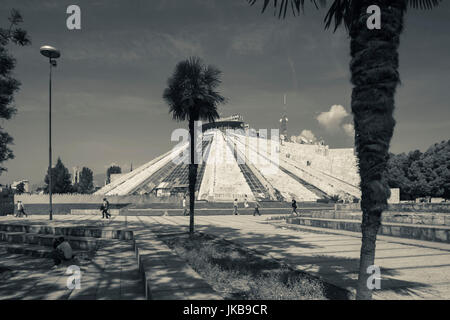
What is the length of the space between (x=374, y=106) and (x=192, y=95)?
31.0 feet

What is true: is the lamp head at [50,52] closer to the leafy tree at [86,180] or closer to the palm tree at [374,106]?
the palm tree at [374,106]

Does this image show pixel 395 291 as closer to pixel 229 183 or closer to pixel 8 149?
pixel 8 149

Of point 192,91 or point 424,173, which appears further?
point 424,173

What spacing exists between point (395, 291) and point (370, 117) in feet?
13.6

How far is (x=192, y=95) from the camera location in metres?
13.1

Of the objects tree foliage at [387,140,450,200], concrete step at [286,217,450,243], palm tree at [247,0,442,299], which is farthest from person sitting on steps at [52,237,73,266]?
tree foliage at [387,140,450,200]

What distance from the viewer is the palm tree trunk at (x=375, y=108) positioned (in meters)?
4.52

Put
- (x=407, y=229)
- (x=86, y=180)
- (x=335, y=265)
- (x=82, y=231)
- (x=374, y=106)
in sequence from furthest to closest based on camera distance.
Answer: (x=86, y=180) → (x=82, y=231) → (x=407, y=229) → (x=335, y=265) → (x=374, y=106)

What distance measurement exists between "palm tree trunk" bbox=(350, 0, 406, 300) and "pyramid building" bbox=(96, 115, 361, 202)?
31.4 metres

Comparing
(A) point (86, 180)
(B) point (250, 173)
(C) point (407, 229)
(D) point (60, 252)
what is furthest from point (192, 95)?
(A) point (86, 180)

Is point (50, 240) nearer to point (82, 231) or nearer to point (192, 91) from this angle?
point (82, 231)

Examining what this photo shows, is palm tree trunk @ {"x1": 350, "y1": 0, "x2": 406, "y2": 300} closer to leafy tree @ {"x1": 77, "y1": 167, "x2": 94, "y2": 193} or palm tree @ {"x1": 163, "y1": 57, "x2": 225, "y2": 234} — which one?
palm tree @ {"x1": 163, "y1": 57, "x2": 225, "y2": 234}

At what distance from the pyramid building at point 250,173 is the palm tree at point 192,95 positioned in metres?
23.1
